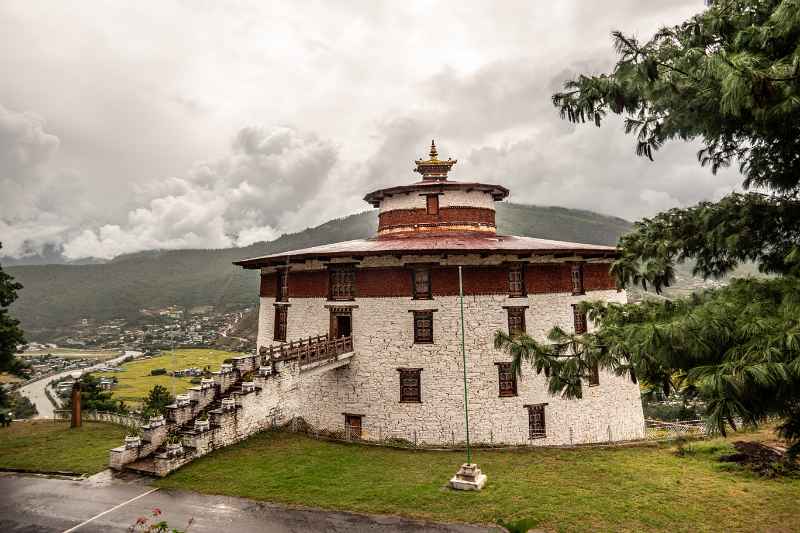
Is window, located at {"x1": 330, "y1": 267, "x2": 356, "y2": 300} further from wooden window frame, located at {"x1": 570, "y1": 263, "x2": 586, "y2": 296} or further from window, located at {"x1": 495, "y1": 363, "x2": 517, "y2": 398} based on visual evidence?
wooden window frame, located at {"x1": 570, "y1": 263, "x2": 586, "y2": 296}

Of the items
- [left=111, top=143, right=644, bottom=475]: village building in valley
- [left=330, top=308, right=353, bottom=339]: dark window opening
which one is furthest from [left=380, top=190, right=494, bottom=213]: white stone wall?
[left=330, top=308, right=353, bottom=339]: dark window opening

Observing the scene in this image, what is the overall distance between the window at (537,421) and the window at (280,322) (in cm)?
1313

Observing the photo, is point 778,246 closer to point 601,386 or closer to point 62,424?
point 601,386

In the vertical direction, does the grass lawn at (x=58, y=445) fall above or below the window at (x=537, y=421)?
below

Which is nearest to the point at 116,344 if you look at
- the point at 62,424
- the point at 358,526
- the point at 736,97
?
the point at 62,424

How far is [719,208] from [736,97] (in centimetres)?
346

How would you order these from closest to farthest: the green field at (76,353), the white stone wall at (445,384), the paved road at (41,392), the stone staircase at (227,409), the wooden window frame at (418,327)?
1. the stone staircase at (227,409)
2. the white stone wall at (445,384)
3. the wooden window frame at (418,327)
4. the paved road at (41,392)
5. the green field at (76,353)

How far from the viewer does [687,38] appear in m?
9.11

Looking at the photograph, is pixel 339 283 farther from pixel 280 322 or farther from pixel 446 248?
pixel 446 248

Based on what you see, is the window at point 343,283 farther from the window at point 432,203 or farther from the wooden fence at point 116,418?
the wooden fence at point 116,418

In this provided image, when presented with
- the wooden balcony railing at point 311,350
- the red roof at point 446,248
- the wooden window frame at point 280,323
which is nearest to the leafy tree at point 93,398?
the wooden window frame at point 280,323

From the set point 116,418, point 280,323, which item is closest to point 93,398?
point 116,418

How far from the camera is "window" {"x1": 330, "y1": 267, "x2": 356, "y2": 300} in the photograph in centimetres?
2306

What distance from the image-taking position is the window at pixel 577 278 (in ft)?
78.4
